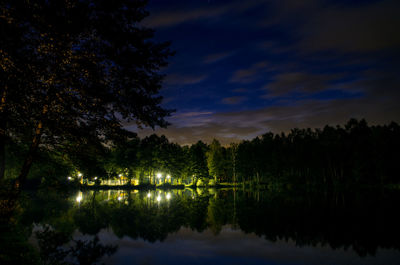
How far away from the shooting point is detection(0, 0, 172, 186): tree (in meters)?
7.62

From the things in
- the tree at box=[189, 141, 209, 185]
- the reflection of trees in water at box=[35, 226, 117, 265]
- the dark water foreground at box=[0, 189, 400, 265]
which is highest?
the tree at box=[189, 141, 209, 185]

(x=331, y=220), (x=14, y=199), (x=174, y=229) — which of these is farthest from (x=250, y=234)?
(x=14, y=199)

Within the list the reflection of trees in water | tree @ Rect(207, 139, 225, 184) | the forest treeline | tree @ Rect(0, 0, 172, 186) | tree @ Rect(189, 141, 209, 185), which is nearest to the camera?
tree @ Rect(0, 0, 172, 186)

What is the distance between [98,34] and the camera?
9.38 metres

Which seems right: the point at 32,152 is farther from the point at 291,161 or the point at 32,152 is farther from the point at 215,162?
the point at 215,162

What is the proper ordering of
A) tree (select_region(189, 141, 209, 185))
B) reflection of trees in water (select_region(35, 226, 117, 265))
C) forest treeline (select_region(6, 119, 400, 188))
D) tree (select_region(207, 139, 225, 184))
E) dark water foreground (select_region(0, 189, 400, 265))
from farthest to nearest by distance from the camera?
tree (select_region(207, 139, 225, 184)) → tree (select_region(189, 141, 209, 185)) → forest treeline (select_region(6, 119, 400, 188)) → dark water foreground (select_region(0, 189, 400, 265)) → reflection of trees in water (select_region(35, 226, 117, 265))

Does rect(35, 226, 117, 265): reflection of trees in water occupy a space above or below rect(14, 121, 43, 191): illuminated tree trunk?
below

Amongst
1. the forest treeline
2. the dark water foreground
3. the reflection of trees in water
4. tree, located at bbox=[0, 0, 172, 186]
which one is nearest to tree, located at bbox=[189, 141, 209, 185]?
the forest treeline

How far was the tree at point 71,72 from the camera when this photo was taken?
25.0 feet

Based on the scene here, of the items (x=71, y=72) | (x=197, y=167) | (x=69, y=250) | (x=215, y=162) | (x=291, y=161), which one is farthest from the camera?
(x=215, y=162)

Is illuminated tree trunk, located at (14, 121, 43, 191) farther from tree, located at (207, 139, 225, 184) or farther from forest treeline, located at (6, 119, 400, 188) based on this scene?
tree, located at (207, 139, 225, 184)

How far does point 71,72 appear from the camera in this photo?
8734 mm

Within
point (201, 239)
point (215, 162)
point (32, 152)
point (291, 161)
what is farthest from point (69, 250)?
point (215, 162)

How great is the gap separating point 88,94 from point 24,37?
246 cm
